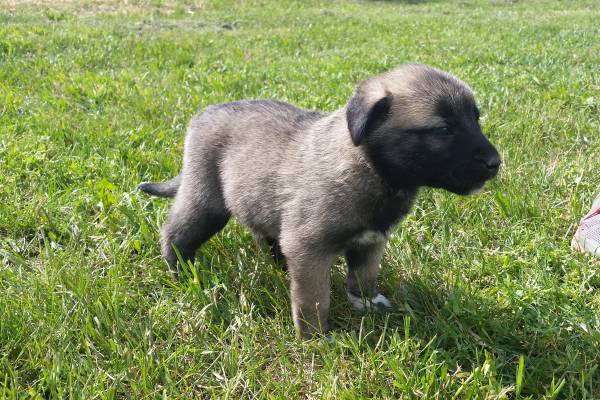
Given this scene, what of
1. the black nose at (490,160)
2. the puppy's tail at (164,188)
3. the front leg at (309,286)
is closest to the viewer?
the black nose at (490,160)

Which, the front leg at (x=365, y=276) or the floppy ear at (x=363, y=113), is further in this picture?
the front leg at (x=365, y=276)

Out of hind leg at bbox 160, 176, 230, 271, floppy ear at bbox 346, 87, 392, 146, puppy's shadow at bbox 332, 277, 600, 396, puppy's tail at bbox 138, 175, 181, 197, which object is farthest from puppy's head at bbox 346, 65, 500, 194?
puppy's tail at bbox 138, 175, 181, 197

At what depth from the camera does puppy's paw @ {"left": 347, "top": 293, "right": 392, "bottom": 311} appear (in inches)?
114

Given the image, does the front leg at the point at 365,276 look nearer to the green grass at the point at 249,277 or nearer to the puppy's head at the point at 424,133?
the green grass at the point at 249,277

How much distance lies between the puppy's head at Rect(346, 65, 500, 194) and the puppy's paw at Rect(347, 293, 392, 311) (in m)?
0.69

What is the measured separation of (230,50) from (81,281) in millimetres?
7121

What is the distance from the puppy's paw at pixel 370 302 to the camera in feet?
9.48

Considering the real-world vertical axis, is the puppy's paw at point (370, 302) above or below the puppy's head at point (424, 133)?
below

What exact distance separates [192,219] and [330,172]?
901 mm

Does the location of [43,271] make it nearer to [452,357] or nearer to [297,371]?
[297,371]

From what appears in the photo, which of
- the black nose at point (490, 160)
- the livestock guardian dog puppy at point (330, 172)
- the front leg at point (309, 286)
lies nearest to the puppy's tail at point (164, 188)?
the livestock guardian dog puppy at point (330, 172)

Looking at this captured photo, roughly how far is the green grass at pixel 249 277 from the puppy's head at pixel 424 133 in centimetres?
69

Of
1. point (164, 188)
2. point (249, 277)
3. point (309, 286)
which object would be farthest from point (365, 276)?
point (164, 188)

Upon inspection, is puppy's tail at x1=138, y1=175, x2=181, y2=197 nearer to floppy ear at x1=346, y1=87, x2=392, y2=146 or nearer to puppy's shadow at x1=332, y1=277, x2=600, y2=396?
puppy's shadow at x1=332, y1=277, x2=600, y2=396
